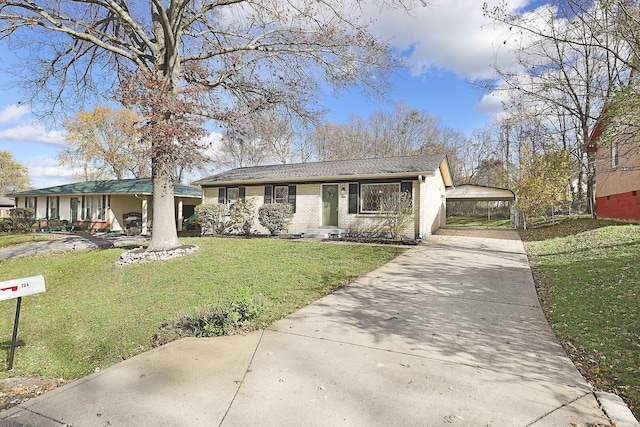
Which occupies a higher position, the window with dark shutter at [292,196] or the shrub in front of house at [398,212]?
the window with dark shutter at [292,196]

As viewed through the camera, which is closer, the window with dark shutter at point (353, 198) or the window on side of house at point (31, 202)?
the window with dark shutter at point (353, 198)

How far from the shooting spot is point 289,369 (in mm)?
2895

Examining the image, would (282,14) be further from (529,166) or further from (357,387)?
(529,166)

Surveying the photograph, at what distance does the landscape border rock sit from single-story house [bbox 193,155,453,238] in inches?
234

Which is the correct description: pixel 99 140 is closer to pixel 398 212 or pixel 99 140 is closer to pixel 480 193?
pixel 398 212

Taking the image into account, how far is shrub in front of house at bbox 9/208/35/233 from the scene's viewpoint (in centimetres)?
2003

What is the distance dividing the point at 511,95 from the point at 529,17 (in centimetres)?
299

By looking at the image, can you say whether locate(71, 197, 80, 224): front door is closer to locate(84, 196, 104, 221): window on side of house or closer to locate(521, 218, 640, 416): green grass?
locate(84, 196, 104, 221): window on side of house

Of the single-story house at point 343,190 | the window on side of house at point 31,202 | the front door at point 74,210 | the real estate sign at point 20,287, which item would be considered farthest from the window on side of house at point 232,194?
the window on side of house at point 31,202

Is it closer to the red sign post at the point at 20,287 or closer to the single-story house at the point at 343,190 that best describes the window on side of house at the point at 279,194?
the single-story house at the point at 343,190

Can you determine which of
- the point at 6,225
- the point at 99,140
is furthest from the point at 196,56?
the point at 99,140

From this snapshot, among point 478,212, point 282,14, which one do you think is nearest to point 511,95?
point 282,14

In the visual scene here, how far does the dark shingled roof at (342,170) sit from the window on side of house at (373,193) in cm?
63

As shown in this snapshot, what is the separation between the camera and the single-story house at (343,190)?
12.7m
